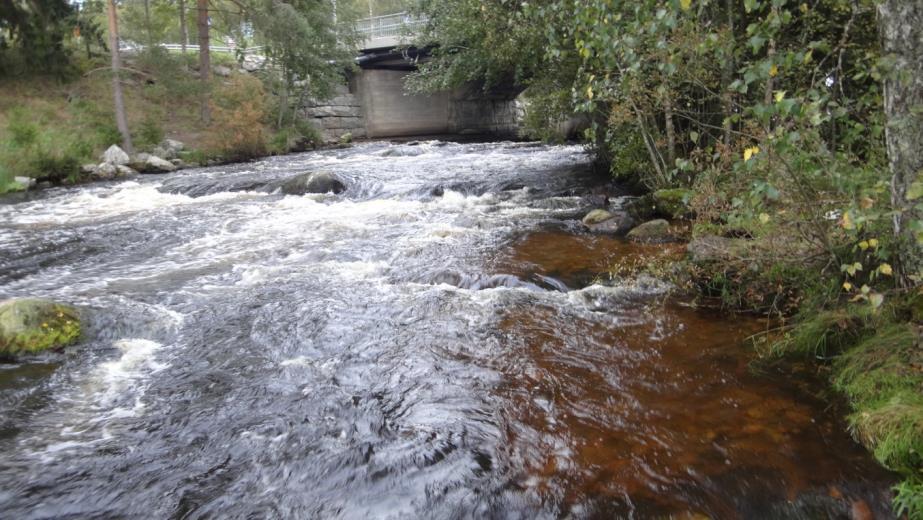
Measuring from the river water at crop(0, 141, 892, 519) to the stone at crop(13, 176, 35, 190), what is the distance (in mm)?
8053

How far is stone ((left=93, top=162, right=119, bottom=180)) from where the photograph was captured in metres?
17.6

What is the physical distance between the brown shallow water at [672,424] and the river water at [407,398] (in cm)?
2

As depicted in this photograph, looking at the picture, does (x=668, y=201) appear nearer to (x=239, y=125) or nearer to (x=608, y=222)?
(x=608, y=222)

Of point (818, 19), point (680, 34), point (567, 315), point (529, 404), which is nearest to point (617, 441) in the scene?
point (529, 404)

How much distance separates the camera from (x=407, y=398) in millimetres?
4609

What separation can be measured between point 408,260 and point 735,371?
15.4ft

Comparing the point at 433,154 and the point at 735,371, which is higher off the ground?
the point at 433,154

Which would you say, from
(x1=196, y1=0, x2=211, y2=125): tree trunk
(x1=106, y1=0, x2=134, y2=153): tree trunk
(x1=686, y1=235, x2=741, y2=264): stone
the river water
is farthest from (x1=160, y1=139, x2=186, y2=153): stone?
(x1=686, y1=235, x2=741, y2=264): stone

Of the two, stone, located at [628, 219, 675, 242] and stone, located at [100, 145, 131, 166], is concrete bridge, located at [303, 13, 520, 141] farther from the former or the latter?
stone, located at [628, 219, 675, 242]

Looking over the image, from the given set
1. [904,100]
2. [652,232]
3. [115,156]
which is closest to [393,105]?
[115,156]

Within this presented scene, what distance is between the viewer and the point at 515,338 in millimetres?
5551

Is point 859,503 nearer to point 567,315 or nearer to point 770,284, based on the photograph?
point 770,284

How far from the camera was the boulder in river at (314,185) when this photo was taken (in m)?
14.6

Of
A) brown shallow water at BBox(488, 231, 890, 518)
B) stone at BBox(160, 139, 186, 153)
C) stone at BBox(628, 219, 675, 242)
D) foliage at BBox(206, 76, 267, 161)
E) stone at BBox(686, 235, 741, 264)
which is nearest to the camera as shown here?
brown shallow water at BBox(488, 231, 890, 518)
